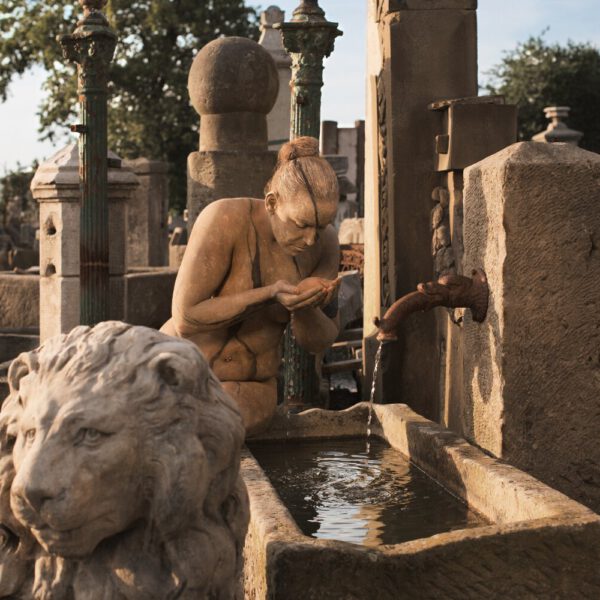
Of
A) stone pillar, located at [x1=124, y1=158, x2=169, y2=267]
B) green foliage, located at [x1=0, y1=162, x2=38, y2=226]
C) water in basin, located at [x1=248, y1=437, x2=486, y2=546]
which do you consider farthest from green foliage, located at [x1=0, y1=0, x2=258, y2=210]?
water in basin, located at [x1=248, y1=437, x2=486, y2=546]

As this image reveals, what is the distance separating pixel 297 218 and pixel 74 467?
2.62 meters

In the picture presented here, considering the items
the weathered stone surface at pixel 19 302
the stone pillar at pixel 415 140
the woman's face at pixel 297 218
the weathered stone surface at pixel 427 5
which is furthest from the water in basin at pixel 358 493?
the weathered stone surface at pixel 19 302

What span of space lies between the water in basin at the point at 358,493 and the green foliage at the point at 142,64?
95.6 ft

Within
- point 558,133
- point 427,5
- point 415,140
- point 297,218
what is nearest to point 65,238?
point 415,140

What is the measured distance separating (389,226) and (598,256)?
3.81 metres

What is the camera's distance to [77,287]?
10508 millimetres

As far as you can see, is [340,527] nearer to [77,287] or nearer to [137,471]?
[137,471]

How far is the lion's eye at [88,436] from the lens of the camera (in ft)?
8.70

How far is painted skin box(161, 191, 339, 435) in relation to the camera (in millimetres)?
5176

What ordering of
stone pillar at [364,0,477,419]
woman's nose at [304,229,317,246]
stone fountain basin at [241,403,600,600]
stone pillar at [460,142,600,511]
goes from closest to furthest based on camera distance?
stone fountain basin at [241,403,600,600] → stone pillar at [460,142,600,511] → woman's nose at [304,229,317,246] → stone pillar at [364,0,477,419]

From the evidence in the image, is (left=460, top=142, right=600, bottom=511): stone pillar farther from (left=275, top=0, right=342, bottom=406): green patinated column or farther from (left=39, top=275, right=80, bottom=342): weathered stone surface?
(left=39, top=275, right=80, bottom=342): weathered stone surface

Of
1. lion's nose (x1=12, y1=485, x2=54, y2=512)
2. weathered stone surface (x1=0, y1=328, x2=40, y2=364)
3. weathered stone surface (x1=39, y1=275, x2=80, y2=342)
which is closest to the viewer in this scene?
lion's nose (x1=12, y1=485, x2=54, y2=512)

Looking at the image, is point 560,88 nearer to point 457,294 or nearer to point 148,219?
point 148,219

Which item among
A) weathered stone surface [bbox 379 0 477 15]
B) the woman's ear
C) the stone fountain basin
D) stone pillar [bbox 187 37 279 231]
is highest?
weathered stone surface [bbox 379 0 477 15]
